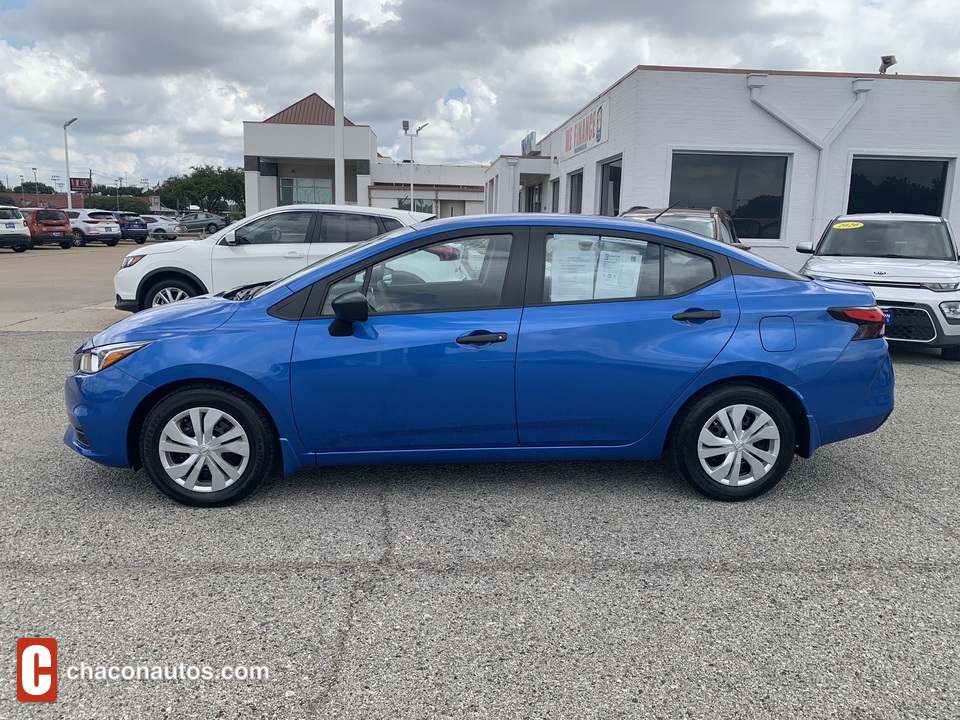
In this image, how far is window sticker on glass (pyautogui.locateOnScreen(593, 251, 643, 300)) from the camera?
13.8 feet

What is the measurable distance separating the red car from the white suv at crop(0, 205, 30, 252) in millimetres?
2538

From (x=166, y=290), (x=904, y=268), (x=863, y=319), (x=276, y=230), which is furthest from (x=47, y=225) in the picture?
(x=863, y=319)

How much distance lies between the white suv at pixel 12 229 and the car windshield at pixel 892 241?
26913mm

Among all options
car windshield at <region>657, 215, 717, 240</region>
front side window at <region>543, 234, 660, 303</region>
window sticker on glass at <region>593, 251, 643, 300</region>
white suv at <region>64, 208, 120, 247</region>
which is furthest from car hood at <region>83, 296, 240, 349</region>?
white suv at <region>64, 208, 120, 247</region>

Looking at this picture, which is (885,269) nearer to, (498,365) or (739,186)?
(498,365)

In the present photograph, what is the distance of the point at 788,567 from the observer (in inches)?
139

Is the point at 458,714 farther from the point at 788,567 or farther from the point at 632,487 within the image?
the point at 632,487

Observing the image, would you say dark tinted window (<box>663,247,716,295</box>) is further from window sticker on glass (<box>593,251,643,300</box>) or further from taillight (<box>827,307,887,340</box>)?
taillight (<box>827,307,887,340</box>)

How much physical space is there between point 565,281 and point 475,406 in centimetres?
85

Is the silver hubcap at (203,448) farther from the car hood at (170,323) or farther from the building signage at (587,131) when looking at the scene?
the building signage at (587,131)

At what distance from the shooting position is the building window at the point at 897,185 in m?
16.5

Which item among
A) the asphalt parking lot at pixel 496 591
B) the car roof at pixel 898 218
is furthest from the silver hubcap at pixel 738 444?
the car roof at pixel 898 218

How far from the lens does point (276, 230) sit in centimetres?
952

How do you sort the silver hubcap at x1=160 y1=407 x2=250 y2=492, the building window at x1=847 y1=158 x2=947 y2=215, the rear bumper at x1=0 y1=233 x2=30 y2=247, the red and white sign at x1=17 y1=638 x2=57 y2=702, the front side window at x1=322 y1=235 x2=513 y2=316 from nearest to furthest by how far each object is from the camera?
the red and white sign at x1=17 y1=638 x2=57 y2=702 → the silver hubcap at x1=160 y1=407 x2=250 y2=492 → the front side window at x1=322 y1=235 x2=513 y2=316 → the building window at x1=847 y1=158 x2=947 y2=215 → the rear bumper at x1=0 y1=233 x2=30 y2=247
